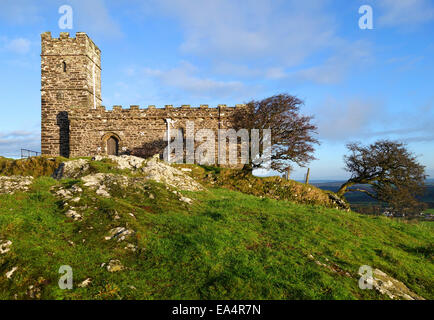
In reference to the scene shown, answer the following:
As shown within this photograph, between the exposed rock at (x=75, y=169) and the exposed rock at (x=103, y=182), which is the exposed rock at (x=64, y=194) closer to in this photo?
the exposed rock at (x=103, y=182)

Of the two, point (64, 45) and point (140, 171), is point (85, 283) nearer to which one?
point (140, 171)

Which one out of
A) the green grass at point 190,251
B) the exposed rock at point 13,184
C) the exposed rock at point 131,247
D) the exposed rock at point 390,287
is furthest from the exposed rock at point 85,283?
the exposed rock at point 390,287

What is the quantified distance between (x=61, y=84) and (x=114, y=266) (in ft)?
104

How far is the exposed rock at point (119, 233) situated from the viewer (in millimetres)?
6684

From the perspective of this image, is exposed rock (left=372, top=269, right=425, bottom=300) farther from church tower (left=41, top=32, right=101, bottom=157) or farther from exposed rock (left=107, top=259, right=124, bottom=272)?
church tower (left=41, top=32, right=101, bottom=157)

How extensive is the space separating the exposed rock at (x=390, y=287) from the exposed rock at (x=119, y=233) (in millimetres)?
6396

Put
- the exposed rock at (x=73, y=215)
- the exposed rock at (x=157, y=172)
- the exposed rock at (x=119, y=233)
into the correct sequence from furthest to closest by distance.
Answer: the exposed rock at (x=157, y=172) → the exposed rock at (x=73, y=215) → the exposed rock at (x=119, y=233)

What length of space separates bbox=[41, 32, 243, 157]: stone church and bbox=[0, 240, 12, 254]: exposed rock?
2309 cm

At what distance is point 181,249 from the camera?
6430mm

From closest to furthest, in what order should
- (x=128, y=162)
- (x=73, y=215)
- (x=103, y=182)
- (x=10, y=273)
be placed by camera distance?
(x=10, y=273), (x=73, y=215), (x=103, y=182), (x=128, y=162)

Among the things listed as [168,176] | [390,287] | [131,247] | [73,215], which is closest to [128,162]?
[168,176]
